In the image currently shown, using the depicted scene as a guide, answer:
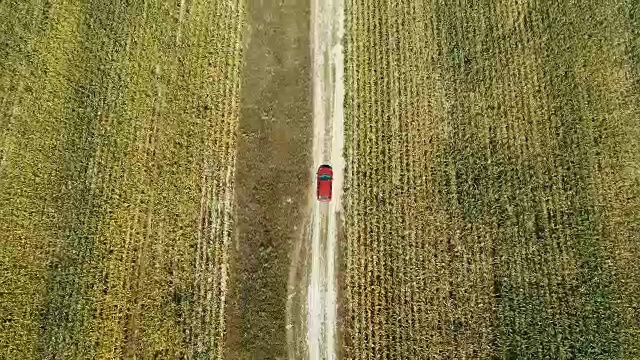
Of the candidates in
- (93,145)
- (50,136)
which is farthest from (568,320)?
(50,136)

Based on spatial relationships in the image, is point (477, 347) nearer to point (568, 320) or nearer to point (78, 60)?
point (568, 320)

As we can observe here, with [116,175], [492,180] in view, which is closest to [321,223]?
[492,180]

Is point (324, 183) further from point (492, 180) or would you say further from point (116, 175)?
point (116, 175)

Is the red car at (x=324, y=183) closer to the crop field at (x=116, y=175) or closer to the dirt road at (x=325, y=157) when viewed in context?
the dirt road at (x=325, y=157)

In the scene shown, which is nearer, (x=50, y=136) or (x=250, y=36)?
(x=50, y=136)

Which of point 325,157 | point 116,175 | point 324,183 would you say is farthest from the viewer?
point 325,157

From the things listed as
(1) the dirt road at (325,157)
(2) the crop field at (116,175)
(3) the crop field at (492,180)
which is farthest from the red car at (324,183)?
(2) the crop field at (116,175)

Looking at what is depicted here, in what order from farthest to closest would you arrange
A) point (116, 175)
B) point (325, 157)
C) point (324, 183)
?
point (325, 157) < point (324, 183) < point (116, 175)
